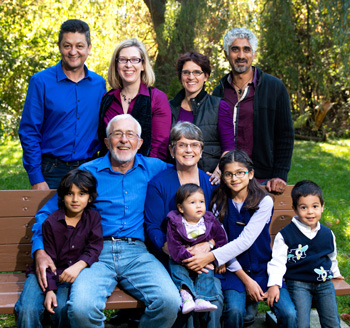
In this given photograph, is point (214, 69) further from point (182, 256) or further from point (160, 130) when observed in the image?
point (182, 256)

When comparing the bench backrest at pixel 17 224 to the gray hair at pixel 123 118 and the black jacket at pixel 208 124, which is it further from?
the black jacket at pixel 208 124

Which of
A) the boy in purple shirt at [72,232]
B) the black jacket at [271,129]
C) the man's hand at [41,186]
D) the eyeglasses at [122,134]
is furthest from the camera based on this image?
the black jacket at [271,129]

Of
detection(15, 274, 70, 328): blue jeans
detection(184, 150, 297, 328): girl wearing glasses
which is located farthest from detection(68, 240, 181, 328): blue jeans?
detection(184, 150, 297, 328): girl wearing glasses

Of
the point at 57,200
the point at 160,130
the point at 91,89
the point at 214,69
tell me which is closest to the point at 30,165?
the point at 57,200

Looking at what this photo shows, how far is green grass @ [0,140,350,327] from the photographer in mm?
5475

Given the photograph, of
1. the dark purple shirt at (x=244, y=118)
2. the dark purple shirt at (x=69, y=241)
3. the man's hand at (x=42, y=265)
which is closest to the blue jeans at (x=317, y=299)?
the dark purple shirt at (x=244, y=118)

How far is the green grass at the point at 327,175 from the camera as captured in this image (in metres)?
5.48

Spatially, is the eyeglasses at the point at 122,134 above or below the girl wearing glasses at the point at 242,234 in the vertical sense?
above

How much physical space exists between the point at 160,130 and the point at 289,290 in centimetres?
162

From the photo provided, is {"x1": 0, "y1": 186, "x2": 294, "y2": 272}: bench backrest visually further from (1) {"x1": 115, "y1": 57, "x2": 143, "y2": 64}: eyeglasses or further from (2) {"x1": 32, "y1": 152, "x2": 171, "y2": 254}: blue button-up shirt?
(1) {"x1": 115, "y1": 57, "x2": 143, "y2": 64}: eyeglasses

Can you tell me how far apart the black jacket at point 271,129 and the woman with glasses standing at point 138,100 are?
68cm

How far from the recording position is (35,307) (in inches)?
116

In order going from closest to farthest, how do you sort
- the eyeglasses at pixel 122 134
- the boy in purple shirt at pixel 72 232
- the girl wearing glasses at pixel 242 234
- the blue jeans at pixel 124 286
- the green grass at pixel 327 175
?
the blue jeans at pixel 124 286
the boy in purple shirt at pixel 72 232
the girl wearing glasses at pixel 242 234
the eyeglasses at pixel 122 134
the green grass at pixel 327 175

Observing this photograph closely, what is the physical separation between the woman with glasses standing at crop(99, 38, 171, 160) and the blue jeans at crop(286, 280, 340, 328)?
5.15ft
